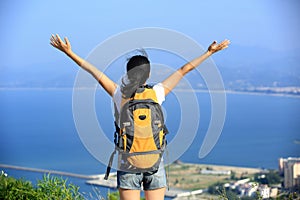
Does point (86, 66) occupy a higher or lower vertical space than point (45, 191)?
higher

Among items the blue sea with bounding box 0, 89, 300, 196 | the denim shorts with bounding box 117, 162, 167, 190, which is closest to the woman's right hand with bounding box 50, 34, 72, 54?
the denim shorts with bounding box 117, 162, 167, 190

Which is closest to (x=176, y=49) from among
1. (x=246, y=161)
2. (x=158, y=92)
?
(x=158, y=92)

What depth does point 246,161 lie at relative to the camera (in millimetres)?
30422

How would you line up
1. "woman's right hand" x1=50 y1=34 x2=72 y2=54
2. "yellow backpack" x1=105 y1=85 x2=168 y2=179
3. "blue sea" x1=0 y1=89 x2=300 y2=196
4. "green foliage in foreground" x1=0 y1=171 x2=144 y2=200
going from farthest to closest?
1. "blue sea" x1=0 y1=89 x2=300 y2=196
2. "green foliage in foreground" x1=0 y1=171 x2=144 y2=200
3. "woman's right hand" x1=50 y1=34 x2=72 y2=54
4. "yellow backpack" x1=105 y1=85 x2=168 y2=179

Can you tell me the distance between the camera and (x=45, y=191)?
332 centimetres

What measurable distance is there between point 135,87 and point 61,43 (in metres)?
0.39

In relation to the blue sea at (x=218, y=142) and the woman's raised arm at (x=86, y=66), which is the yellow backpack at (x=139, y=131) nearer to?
the woman's raised arm at (x=86, y=66)

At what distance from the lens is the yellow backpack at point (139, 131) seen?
6.79 feet

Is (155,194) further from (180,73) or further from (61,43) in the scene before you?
(61,43)

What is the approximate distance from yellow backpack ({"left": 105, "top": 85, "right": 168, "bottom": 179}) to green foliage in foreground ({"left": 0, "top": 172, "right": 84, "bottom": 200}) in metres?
1.21

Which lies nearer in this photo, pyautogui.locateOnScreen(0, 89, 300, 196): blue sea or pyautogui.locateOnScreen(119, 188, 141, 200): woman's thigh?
pyautogui.locateOnScreen(119, 188, 141, 200): woman's thigh

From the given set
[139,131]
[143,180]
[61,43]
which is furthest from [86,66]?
[143,180]

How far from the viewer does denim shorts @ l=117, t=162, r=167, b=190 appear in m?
2.11

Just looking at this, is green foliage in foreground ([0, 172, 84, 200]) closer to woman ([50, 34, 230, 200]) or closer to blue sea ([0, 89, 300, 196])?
woman ([50, 34, 230, 200])
